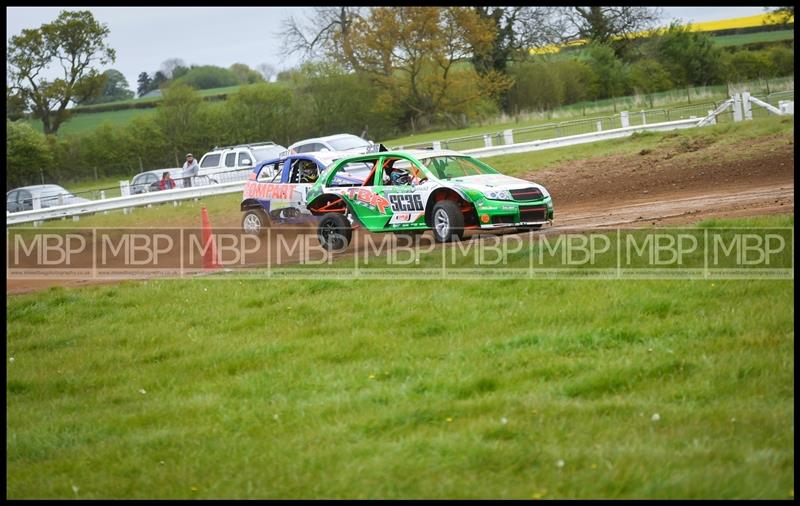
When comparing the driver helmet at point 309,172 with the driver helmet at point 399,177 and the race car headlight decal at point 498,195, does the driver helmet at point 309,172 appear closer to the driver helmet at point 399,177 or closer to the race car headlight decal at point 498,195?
the driver helmet at point 399,177

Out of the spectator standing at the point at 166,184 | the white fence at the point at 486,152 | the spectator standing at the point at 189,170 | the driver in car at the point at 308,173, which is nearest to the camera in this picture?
the driver in car at the point at 308,173

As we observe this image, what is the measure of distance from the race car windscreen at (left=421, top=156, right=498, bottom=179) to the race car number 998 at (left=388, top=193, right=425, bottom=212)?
48cm

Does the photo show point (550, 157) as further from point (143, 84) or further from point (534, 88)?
point (143, 84)

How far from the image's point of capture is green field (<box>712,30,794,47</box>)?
57.3 metres

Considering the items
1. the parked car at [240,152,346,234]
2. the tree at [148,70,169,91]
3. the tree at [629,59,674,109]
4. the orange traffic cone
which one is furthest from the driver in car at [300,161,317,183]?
the tree at [148,70,169,91]

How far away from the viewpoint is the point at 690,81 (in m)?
50.1

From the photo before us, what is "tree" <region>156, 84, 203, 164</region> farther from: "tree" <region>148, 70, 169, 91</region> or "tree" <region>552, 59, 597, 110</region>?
"tree" <region>148, 70, 169, 91</region>

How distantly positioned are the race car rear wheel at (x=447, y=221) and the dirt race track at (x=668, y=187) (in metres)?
1.40

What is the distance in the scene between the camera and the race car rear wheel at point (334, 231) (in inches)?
672

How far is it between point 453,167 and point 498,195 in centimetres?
131

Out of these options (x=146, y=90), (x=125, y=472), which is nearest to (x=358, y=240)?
(x=125, y=472)

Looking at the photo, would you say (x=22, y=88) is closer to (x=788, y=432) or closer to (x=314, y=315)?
(x=314, y=315)

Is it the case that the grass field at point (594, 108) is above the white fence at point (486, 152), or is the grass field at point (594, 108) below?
above

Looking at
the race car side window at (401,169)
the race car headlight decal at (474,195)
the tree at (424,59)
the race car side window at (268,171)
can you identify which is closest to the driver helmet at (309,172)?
the race car side window at (268,171)
